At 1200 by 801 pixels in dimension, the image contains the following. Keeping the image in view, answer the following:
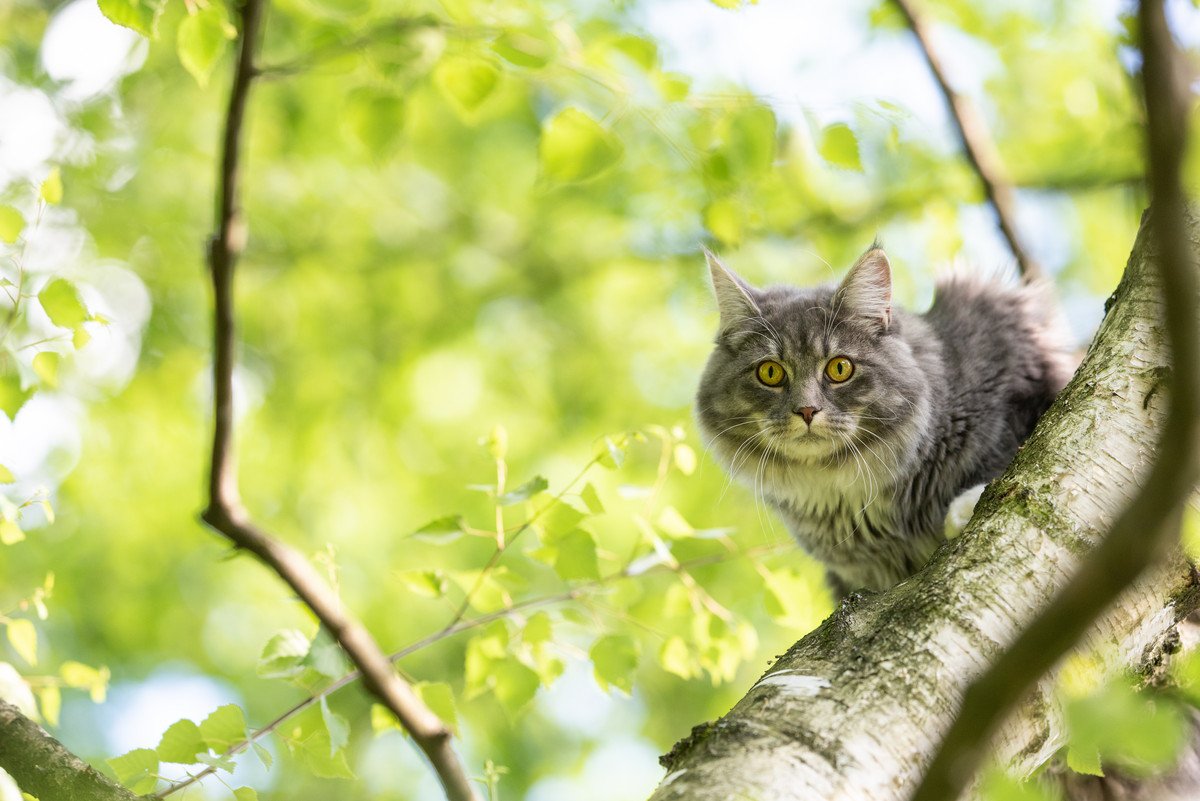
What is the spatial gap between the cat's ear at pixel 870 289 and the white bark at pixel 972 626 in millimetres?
1109

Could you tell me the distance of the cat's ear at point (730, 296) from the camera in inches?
131

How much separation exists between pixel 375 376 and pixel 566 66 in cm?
401

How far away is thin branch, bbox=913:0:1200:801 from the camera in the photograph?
2.86 feet

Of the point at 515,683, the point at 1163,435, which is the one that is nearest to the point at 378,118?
the point at 515,683

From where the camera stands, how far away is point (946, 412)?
3.09 meters

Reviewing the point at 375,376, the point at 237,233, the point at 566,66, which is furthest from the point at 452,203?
the point at 237,233

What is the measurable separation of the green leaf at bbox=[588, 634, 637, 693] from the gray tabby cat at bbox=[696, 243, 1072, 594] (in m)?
1.05

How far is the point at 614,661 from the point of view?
2.30 meters

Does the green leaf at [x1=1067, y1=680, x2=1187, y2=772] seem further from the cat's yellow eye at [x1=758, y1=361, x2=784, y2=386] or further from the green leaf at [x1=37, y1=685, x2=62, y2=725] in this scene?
the cat's yellow eye at [x1=758, y1=361, x2=784, y2=386]

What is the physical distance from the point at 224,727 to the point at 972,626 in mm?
1389

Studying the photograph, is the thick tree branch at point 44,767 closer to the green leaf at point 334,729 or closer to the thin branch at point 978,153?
the green leaf at point 334,729

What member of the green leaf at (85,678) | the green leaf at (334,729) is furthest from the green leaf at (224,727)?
the green leaf at (85,678)

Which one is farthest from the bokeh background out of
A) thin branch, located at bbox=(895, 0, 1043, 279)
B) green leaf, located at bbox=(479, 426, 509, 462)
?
green leaf, located at bbox=(479, 426, 509, 462)

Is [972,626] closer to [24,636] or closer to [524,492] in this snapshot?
[524,492]
